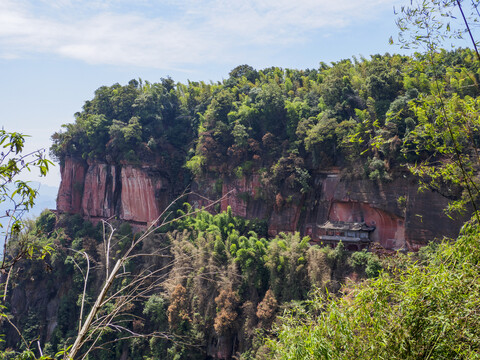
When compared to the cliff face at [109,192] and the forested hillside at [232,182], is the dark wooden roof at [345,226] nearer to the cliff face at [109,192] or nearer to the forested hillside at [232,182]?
the forested hillside at [232,182]

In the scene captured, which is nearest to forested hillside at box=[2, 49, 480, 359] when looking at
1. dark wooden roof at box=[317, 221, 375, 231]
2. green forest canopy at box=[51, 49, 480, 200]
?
green forest canopy at box=[51, 49, 480, 200]

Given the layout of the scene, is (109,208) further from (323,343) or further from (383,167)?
(323,343)

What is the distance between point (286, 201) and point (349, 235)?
2981mm

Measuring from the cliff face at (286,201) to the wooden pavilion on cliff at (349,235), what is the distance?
37 cm

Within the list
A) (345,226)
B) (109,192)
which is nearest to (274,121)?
(345,226)

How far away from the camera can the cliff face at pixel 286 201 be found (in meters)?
14.1

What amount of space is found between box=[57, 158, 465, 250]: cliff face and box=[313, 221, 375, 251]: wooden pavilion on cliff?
366mm

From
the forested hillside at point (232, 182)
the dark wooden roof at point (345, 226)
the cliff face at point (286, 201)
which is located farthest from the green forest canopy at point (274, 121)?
the dark wooden roof at point (345, 226)

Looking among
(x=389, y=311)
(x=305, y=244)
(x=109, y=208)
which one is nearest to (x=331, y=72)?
(x=305, y=244)

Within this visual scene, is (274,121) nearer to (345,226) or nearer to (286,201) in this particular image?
(286,201)

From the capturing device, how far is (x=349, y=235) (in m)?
15.4

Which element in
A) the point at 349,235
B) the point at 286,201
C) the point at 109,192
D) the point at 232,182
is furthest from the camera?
the point at 109,192

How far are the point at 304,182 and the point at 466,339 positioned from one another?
44.7 feet

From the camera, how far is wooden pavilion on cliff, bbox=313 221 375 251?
49.9 feet
